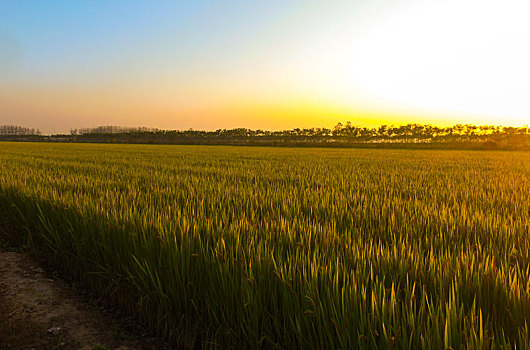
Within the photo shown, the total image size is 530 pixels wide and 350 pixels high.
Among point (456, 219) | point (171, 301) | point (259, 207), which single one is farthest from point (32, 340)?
point (456, 219)

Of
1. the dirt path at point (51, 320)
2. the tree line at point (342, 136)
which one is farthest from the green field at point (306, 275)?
the tree line at point (342, 136)

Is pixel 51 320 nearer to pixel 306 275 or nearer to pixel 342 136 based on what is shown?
pixel 306 275

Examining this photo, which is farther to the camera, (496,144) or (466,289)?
(496,144)

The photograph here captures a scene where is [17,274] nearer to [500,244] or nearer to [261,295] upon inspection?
[261,295]

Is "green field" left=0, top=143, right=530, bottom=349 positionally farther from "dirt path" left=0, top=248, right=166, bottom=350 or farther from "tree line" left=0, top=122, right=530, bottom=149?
"tree line" left=0, top=122, right=530, bottom=149

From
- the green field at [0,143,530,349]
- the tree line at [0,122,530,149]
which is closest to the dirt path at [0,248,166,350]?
the green field at [0,143,530,349]

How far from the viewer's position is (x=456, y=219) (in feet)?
9.78

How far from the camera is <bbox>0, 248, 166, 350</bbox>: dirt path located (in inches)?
80.4

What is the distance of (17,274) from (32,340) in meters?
1.36

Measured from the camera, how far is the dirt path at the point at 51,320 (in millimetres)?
2041

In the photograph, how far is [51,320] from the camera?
232 centimetres

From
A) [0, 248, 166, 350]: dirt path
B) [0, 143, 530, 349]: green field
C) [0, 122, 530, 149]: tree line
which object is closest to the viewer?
[0, 143, 530, 349]: green field

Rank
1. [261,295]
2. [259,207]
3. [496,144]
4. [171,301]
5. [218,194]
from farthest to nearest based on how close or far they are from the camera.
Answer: [496,144], [218,194], [259,207], [171,301], [261,295]

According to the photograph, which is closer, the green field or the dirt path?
the green field
